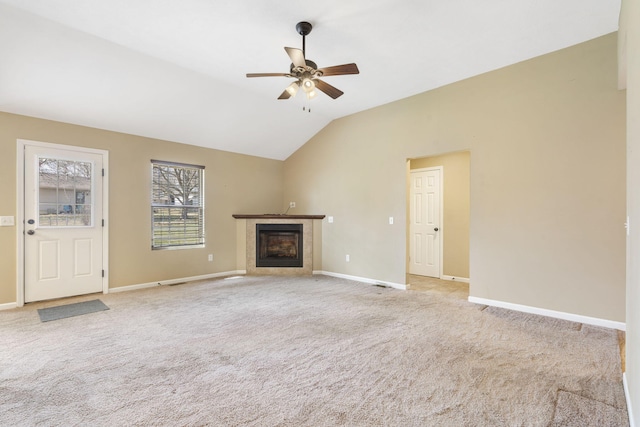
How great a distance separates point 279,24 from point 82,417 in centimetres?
343

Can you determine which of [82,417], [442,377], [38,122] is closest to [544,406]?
[442,377]

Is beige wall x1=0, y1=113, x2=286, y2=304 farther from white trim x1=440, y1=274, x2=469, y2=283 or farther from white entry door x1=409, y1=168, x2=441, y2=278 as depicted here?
white trim x1=440, y1=274, x2=469, y2=283

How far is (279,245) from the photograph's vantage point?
6242mm

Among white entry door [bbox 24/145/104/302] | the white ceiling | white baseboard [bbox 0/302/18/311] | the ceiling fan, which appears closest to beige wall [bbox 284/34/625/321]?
the white ceiling

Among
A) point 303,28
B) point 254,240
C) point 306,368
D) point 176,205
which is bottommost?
point 306,368

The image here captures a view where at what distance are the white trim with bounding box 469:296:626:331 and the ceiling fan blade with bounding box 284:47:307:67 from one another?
3.65 meters

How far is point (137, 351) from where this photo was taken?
104 inches

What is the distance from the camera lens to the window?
16.8 ft

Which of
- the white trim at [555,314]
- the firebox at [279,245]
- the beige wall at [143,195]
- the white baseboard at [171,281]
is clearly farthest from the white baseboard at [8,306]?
the white trim at [555,314]

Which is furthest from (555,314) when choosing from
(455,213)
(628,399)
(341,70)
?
(341,70)

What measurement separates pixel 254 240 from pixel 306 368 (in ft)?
13.2

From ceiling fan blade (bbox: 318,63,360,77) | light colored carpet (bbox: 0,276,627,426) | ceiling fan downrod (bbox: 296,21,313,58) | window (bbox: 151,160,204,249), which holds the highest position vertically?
ceiling fan downrod (bbox: 296,21,313,58)

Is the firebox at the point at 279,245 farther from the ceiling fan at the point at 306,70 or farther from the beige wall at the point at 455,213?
the ceiling fan at the point at 306,70

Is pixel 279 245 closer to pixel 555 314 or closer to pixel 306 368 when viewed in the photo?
pixel 306 368
